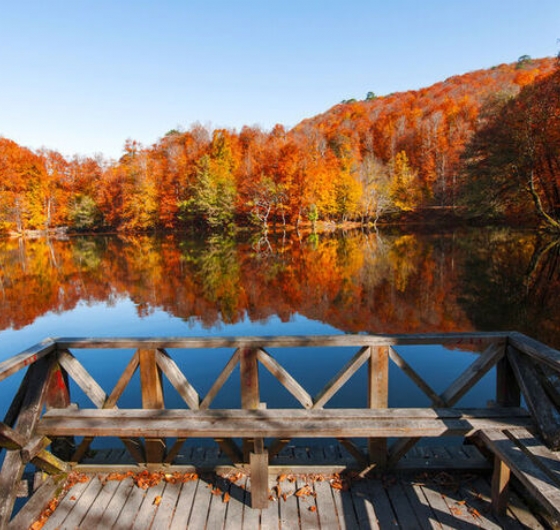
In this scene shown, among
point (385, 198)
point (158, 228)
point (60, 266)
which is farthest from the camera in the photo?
point (158, 228)

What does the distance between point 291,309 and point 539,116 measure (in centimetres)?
2760

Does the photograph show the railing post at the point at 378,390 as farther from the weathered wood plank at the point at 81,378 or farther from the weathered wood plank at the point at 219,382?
the weathered wood plank at the point at 81,378

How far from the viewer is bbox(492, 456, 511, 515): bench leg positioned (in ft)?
9.66

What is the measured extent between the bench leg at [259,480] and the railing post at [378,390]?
1070 millimetres

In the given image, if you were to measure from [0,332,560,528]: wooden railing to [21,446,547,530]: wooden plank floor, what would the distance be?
246 mm

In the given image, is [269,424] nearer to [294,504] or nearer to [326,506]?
[294,504]

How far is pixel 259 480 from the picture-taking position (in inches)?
125

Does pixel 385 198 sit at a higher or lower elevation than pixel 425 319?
higher

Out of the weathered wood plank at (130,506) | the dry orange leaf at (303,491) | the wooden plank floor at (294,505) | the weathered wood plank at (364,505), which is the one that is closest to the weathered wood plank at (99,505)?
the wooden plank floor at (294,505)

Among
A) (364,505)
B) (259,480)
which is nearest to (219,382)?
(259,480)

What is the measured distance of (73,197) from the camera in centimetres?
6372

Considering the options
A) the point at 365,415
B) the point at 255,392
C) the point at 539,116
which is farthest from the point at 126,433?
the point at 539,116

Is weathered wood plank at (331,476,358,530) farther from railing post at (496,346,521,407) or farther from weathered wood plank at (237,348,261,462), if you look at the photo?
railing post at (496,346,521,407)

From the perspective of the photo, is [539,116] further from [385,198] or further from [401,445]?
[401,445]
